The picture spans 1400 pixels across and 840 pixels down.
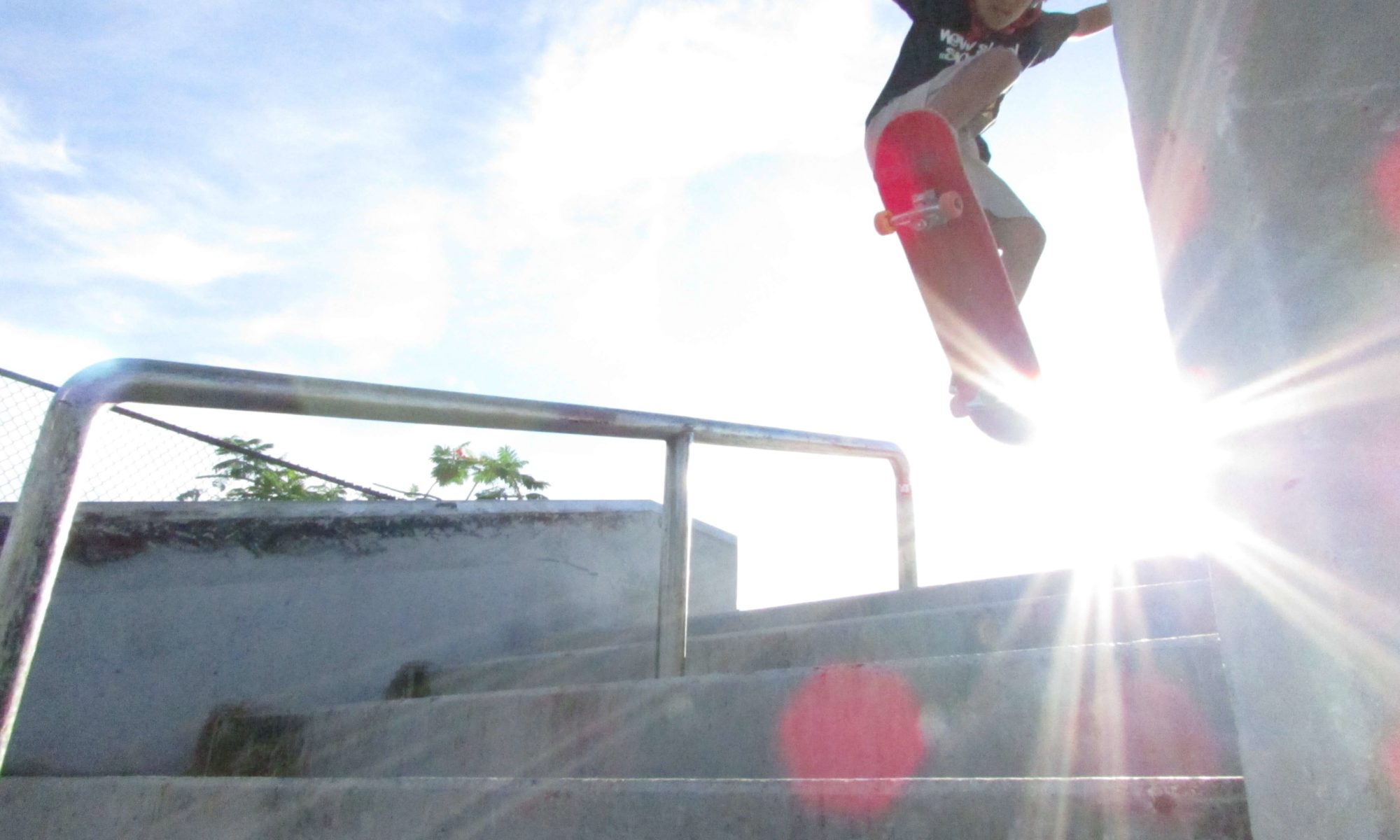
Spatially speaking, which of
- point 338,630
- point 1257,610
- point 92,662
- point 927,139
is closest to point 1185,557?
point 927,139

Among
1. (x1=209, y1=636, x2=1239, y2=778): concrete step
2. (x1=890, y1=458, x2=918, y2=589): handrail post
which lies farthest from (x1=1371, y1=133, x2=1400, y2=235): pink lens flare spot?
(x1=890, y1=458, x2=918, y2=589): handrail post

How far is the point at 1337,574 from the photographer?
649 mm

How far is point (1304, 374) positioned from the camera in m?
0.68

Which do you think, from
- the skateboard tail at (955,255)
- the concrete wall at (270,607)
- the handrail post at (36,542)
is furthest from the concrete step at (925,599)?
the handrail post at (36,542)

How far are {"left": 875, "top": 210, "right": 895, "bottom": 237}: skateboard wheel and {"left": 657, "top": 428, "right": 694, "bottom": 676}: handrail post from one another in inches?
27.9

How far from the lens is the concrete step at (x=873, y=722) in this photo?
129 centimetres

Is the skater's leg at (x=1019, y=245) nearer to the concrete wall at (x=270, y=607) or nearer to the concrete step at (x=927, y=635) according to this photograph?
the concrete step at (x=927, y=635)

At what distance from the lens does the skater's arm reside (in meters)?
2.67

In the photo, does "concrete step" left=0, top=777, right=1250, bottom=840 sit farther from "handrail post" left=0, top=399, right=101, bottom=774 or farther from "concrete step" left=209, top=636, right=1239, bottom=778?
"concrete step" left=209, top=636, right=1239, bottom=778

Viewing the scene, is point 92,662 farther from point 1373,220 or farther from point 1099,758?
point 1373,220

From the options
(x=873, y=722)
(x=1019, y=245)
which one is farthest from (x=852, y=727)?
(x=1019, y=245)

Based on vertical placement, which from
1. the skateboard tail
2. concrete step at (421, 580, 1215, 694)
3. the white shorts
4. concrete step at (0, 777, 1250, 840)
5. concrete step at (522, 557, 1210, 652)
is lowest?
concrete step at (0, 777, 1250, 840)

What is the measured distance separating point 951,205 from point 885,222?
18 cm

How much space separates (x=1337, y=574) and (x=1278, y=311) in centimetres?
20
